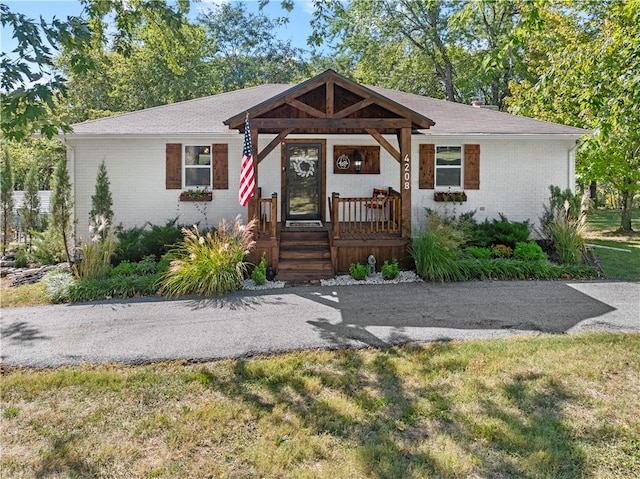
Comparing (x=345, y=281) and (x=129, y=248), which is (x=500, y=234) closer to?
(x=345, y=281)

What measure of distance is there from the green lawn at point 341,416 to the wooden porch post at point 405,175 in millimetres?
4516

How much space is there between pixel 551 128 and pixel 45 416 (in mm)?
11935

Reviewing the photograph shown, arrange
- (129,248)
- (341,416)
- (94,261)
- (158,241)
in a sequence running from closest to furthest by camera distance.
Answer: (341,416), (94,261), (129,248), (158,241)

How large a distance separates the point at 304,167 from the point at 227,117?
8.03 feet

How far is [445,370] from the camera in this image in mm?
4363

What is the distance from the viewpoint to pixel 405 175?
9.07m

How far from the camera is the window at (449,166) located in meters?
11.2

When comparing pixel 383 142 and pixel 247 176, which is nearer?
pixel 247 176

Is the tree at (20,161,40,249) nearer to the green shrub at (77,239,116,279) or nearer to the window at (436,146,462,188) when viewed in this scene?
Answer: the green shrub at (77,239,116,279)

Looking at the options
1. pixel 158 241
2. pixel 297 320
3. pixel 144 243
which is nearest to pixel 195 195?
pixel 158 241


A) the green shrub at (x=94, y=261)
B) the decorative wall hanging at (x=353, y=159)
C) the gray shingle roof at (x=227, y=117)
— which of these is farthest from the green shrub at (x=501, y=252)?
the green shrub at (x=94, y=261)

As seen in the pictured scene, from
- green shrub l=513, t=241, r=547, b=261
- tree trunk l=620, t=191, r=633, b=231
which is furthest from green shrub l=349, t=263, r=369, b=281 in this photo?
tree trunk l=620, t=191, r=633, b=231

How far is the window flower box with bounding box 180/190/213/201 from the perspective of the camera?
10.7 metres

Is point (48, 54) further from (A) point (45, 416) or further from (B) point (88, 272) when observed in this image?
(B) point (88, 272)
